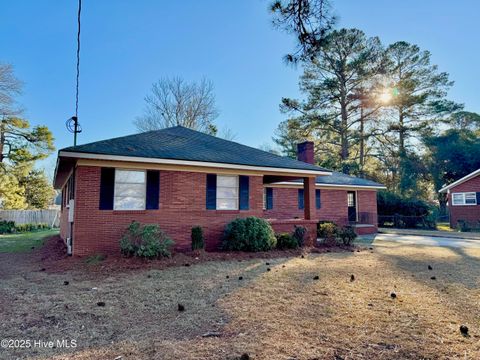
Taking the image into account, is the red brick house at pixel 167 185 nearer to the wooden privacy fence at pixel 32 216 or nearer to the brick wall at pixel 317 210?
the brick wall at pixel 317 210

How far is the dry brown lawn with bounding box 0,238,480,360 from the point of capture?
3.17 meters

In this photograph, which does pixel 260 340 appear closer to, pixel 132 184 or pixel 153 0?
pixel 132 184

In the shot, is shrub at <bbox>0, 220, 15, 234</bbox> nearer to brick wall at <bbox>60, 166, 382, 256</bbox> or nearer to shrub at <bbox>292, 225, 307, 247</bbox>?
brick wall at <bbox>60, 166, 382, 256</bbox>

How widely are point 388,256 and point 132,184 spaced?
8047 mm

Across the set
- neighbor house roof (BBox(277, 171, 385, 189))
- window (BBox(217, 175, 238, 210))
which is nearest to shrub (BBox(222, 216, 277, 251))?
window (BBox(217, 175, 238, 210))

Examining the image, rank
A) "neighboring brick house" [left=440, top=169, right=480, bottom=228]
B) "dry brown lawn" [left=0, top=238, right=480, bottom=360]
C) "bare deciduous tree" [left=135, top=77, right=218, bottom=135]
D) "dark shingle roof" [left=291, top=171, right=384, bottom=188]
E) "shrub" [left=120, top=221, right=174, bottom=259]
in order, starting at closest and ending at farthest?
"dry brown lawn" [left=0, top=238, right=480, bottom=360] → "shrub" [left=120, top=221, right=174, bottom=259] → "dark shingle roof" [left=291, top=171, right=384, bottom=188] → "neighboring brick house" [left=440, top=169, right=480, bottom=228] → "bare deciduous tree" [left=135, top=77, right=218, bottom=135]

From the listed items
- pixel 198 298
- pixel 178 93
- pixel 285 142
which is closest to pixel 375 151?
pixel 285 142

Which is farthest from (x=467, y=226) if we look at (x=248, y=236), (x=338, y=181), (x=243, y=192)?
(x=248, y=236)

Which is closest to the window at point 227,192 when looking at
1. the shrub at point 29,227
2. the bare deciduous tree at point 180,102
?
the shrub at point 29,227

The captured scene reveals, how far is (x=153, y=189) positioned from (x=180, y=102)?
19.2m

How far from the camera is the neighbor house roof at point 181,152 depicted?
862cm

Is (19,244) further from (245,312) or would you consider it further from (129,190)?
(245,312)

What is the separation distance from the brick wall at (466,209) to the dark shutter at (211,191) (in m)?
20.2

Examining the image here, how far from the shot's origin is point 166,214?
9.59m
